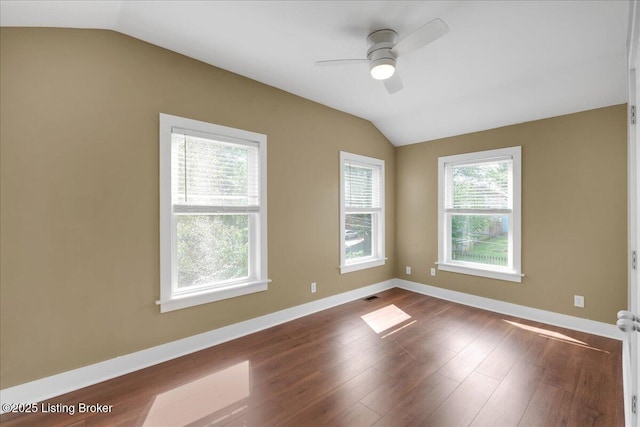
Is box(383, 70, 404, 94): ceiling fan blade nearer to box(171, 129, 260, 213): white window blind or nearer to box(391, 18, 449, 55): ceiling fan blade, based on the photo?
box(391, 18, 449, 55): ceiling fan blade

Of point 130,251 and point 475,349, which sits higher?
point 130,251

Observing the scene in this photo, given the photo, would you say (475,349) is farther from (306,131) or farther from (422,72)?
(306,131)

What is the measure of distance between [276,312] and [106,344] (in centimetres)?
157

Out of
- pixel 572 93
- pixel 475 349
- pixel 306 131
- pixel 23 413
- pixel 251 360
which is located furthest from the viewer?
pixel 306 131

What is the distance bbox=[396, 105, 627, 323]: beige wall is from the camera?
2.91 m

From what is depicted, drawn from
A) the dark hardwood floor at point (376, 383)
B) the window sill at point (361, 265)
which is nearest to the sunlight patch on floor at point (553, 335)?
the dark hardwood floor at point (376, 383)

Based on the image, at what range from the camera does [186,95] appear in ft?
8.61

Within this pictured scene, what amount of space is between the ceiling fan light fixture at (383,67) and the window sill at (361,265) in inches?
98.6

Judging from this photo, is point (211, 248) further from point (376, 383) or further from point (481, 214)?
point (481, 214)

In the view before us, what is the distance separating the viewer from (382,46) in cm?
221

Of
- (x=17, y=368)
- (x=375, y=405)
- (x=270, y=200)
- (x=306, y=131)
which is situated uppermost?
(x=306, y=131)

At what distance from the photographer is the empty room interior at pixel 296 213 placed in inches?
75.6

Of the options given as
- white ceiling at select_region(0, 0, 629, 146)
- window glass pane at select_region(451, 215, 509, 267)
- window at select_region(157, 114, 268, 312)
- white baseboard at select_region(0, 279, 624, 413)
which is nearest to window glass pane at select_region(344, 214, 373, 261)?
white baseboard at select_region(0, 279, 624, 413)

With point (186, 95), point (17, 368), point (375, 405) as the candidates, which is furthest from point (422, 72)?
point (17, 368)
